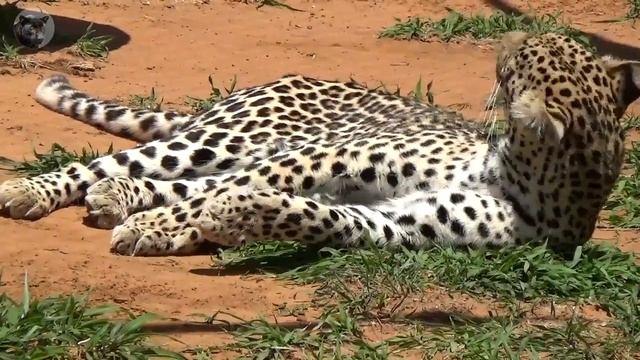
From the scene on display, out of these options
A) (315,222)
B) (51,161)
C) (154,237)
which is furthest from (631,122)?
(154,237)

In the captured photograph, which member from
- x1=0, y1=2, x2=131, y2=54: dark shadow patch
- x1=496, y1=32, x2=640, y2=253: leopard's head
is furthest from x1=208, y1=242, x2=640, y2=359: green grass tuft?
x1=0, y1=2, x2=131, y2=54: dark shadow patch

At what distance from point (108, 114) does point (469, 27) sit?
5543 millimetres

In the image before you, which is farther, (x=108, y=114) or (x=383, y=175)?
(x=108, y=114)

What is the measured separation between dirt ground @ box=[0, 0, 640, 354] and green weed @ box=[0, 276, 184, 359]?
303 millimetres

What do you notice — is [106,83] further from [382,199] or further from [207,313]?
[207,313]

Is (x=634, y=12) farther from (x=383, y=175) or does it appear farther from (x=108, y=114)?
(x=383, y=175)

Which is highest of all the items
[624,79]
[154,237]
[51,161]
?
[624,79]

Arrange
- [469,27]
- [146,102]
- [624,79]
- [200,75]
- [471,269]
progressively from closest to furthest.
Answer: [471,269] → [624,79] → [146,102] → [200,75] → [469,27]

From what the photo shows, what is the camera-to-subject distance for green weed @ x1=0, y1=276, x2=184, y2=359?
16.6 feet

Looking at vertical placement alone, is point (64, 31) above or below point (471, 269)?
below

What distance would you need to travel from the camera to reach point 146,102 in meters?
10.1

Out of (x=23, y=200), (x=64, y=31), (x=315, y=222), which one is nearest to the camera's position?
(x=315, y=222)

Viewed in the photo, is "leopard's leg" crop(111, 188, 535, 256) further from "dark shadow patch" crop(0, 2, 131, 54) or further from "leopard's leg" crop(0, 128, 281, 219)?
"dark shadow patch" crop(0, 2, 131, 54)

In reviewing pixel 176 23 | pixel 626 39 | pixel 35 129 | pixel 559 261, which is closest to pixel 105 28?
pixel 176 23
